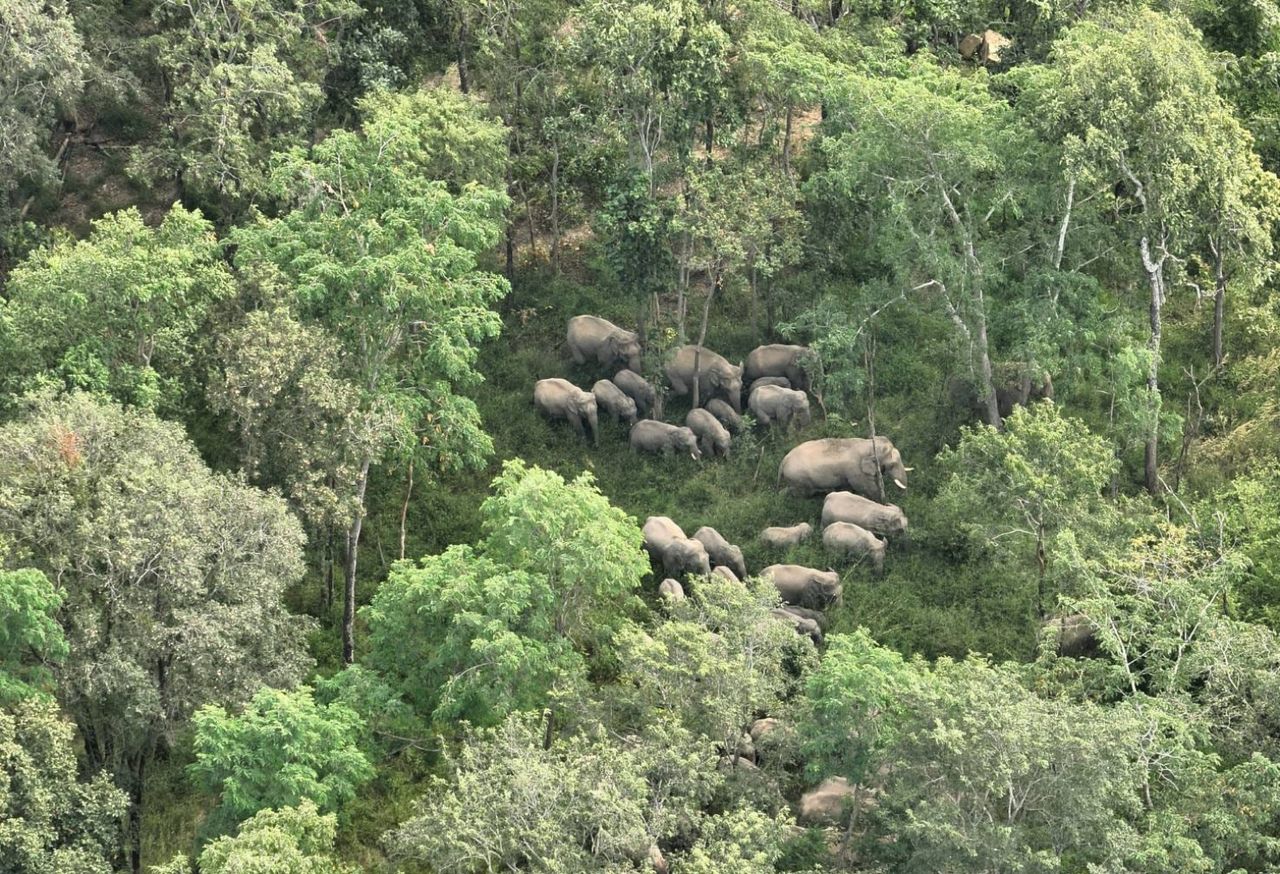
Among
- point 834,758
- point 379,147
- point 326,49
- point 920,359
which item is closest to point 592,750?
point 834,758

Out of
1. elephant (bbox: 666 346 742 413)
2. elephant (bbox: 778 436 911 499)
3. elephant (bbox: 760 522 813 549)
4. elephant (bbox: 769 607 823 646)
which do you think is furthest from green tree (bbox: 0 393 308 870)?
elephant (bbox: 666 346 742 413)

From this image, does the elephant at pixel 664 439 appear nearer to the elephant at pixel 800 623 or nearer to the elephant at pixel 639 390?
the elephant at pixel 639 390

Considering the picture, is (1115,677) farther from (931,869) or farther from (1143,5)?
(1143,5)

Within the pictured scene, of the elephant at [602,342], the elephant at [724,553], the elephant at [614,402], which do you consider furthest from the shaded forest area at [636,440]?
the elephant at [724,553]

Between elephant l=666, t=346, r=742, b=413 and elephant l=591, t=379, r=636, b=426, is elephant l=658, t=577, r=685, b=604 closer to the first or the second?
elephant l=591, t=379, r=636, b=426

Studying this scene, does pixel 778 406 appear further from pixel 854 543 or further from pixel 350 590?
pixel 350 590

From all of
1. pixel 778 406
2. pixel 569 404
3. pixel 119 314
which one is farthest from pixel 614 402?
pixel 119 314
